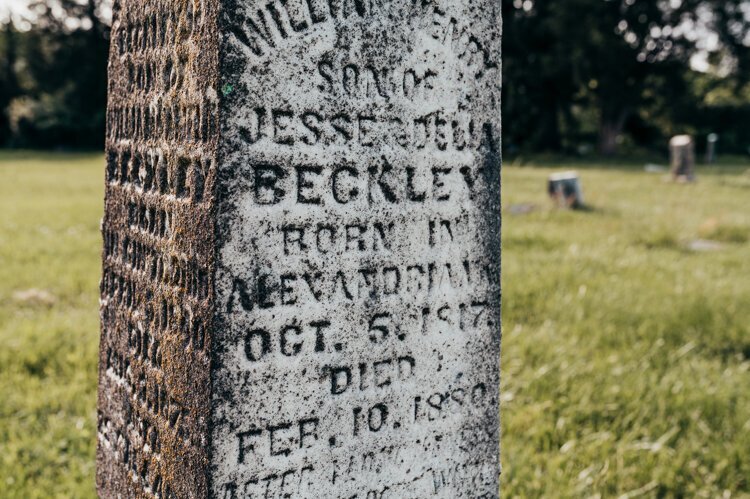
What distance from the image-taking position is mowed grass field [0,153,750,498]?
286cm

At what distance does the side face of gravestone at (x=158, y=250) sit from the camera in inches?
57.0

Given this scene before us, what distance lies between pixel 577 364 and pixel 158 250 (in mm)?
2677

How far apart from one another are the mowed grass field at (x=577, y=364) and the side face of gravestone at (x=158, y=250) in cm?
97

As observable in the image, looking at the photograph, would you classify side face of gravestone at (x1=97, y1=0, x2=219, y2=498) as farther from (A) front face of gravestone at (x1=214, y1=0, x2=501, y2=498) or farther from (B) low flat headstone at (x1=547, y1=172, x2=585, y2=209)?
(B) low flat headstone at (x1=547, y1=172, x2=585, y2=209)

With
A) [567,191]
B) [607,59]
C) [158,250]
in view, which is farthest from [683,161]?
[158,250]

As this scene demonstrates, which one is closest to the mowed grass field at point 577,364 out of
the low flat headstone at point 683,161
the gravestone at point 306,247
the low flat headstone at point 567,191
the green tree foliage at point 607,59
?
the gravestone at point 306,247

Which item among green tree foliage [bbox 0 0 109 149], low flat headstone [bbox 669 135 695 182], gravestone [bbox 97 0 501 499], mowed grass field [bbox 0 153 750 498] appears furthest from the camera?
green tree foliage [bbox 0 0 109 149]

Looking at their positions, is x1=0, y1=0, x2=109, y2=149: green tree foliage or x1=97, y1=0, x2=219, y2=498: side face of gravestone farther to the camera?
x1=0, y1=0, x2=109, y2=149: green tree foliage

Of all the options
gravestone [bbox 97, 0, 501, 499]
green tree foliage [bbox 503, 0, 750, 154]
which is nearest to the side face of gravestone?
gravestone [bbox 97, 0, 501, 499]

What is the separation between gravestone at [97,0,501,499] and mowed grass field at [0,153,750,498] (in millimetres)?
1100

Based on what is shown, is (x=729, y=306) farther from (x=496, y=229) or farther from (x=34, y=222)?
(x=34, y=222)

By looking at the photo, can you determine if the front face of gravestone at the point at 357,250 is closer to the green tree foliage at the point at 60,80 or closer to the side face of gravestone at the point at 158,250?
the side face of gravestone at the point at 158,250

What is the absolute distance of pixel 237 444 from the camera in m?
1.50

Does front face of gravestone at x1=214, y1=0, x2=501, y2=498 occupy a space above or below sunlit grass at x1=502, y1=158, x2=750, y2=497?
above
